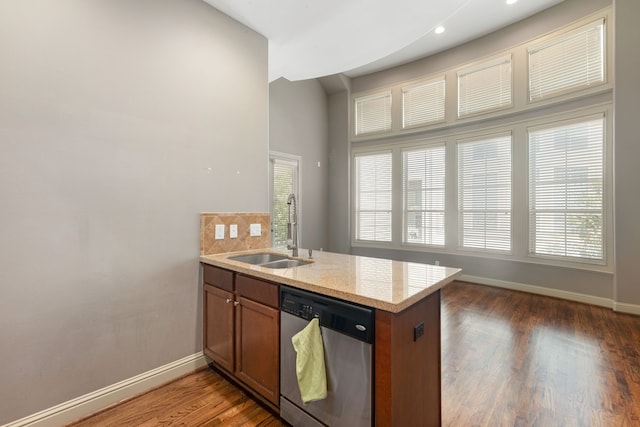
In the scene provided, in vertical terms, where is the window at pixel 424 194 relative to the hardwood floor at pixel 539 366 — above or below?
above

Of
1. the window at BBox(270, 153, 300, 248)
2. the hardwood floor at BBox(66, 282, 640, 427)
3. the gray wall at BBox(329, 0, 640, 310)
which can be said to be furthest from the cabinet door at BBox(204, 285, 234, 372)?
the gray wall at BBox(329, 0, 640, 310)

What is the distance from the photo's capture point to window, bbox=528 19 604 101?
389 centimetres

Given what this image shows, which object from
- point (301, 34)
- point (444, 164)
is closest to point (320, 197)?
point (444, 164)

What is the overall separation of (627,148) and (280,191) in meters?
4.87

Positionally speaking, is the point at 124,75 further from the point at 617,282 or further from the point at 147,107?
the point at 617,282

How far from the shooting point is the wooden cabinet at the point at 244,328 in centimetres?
177

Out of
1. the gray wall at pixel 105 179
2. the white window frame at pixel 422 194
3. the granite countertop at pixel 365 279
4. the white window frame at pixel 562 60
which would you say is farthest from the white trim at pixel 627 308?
the gray wall at pixel 105 179

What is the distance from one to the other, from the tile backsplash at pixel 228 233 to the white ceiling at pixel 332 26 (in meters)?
1.74

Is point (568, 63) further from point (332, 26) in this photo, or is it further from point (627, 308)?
point (332, 26)

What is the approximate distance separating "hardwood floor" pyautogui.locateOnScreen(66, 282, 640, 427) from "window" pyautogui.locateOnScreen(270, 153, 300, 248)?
305 cm

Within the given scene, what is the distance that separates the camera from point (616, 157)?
360 cm

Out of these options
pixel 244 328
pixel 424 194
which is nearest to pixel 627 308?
pixel 424 194

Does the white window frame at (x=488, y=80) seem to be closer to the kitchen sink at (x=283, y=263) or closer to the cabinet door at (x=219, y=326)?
the kitchen sink at (x=283, y=263)

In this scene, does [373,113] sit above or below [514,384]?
above
